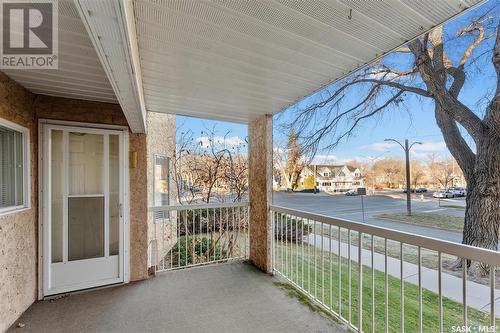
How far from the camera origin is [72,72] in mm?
2279

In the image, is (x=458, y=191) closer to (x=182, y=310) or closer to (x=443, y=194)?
(x=443, y=194)

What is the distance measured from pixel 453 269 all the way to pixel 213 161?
4.17 m

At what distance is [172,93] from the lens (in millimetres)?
2811

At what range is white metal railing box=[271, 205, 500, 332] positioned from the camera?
1.57 m

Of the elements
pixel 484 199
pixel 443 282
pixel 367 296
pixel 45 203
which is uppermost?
pixel 484 199

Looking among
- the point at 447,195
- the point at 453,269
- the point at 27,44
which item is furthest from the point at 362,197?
the point at 27,44

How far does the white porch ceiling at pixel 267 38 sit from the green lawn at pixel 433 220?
4.10 ft

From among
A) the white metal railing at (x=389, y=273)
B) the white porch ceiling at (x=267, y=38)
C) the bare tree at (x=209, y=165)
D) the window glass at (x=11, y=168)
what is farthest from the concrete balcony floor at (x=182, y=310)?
the white porch ceiling at (x=267, y=38)

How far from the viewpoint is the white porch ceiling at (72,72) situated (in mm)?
1576

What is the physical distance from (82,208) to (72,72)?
175cm

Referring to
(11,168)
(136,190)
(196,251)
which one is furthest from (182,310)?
(11,168)

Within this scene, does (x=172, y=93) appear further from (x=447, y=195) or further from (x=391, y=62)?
(x=447, y=195)

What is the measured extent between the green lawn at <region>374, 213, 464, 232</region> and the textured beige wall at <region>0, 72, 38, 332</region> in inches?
136

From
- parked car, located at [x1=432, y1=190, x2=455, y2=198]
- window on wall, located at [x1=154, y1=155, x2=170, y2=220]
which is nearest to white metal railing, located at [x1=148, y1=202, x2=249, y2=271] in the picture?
window on wall, located at [x1=154, y1=155, x2=170, y2=220]
